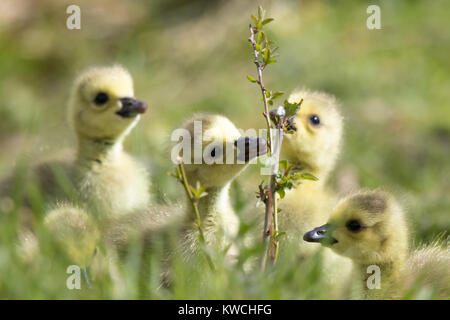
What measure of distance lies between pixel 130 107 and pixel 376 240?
5.08ft

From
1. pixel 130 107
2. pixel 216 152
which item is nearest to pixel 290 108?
pixel 216 152

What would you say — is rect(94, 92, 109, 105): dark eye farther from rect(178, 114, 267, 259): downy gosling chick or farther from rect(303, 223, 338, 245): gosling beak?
rect(303, 223, 338, 245): gosling beak

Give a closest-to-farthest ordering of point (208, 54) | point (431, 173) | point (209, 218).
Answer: point (209, 218) → point (431, 173) → point (208, 54)

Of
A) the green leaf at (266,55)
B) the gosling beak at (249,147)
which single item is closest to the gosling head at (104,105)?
the gosling beak at (249,147)

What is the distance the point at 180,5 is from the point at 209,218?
626 cm

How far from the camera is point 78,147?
380cm

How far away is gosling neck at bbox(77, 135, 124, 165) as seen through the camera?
3.71 meters

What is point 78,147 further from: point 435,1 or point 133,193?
point 435,1

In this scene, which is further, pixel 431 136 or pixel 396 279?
pixel 431 136

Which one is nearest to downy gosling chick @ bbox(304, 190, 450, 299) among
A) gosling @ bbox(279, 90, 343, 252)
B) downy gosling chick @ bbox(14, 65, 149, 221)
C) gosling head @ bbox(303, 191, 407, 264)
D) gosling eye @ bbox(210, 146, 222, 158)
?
gosling head @ bbox(303, 191, 407, 264)

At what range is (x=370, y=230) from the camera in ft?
8.63

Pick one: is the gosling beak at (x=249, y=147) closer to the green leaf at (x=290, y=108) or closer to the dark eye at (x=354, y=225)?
the green leaf at (x=290, y=108)

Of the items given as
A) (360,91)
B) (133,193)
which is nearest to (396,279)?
(133,193)

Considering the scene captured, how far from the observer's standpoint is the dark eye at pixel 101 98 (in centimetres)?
369
